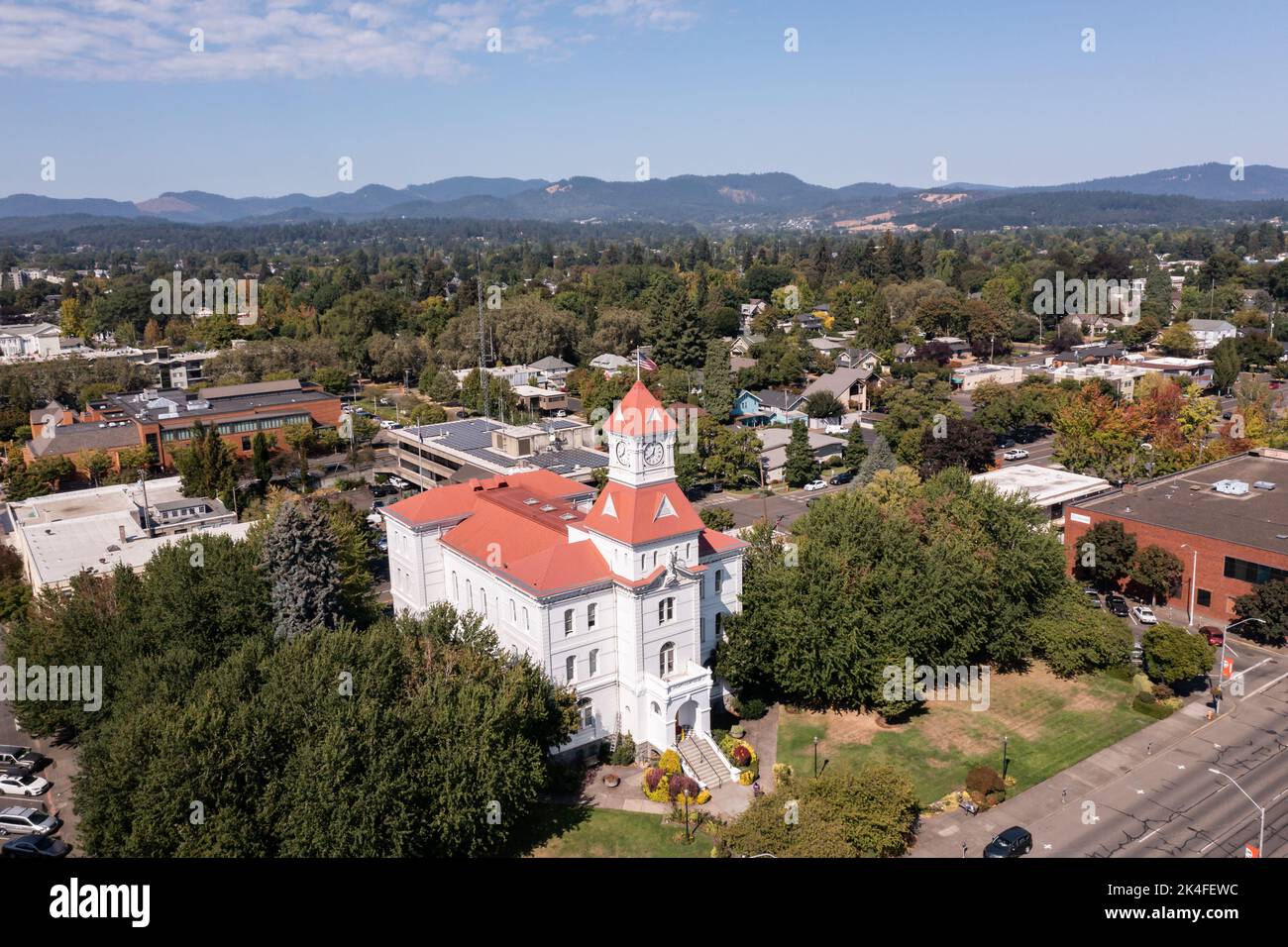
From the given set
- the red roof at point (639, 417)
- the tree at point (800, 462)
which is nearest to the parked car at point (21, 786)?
the red roof at point (639, 417)

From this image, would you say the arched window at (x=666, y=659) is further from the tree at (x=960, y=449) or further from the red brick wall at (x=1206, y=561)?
the tree at (x=960, y=449)

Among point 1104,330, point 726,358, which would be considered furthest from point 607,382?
point 1104,330

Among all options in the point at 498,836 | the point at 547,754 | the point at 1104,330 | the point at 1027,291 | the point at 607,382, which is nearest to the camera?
the point at 498,836

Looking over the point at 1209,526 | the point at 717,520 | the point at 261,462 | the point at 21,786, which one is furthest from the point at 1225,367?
the point at 21,786

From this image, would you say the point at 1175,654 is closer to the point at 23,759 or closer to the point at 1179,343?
the point at 23,759

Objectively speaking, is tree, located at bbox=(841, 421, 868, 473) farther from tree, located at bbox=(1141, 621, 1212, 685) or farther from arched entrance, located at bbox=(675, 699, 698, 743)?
arched entrance, located at bbox=(675, 699, 698, 743)
